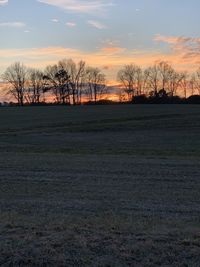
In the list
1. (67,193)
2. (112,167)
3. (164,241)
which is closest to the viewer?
(164,241)

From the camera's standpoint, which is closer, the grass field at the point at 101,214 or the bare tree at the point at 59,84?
the grass field at the point at 101,214

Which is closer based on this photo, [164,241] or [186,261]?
[186,261]

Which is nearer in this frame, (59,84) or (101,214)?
(101,214)

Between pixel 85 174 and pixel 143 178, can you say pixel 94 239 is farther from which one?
pixel 85 174

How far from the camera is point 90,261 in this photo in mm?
5512

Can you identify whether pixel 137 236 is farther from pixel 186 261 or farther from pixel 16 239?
pixel 16 239

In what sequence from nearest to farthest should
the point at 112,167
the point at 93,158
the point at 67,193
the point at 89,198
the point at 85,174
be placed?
the point at 89,198 → the point at 67,193 → the point at 85,174 → the point at 112,167 → the point at 93,158

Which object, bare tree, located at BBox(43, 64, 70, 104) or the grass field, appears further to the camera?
bare tree, located at BBox(43, 64, 70, 104)

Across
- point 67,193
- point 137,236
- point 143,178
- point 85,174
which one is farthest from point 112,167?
point 137,236

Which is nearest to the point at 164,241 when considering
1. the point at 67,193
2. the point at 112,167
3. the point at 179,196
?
the point at 179,196

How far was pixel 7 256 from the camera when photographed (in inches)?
228

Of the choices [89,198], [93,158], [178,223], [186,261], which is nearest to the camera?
[186,261]

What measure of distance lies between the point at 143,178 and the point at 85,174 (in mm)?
1877

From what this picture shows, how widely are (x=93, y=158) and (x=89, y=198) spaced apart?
8.31 meters
